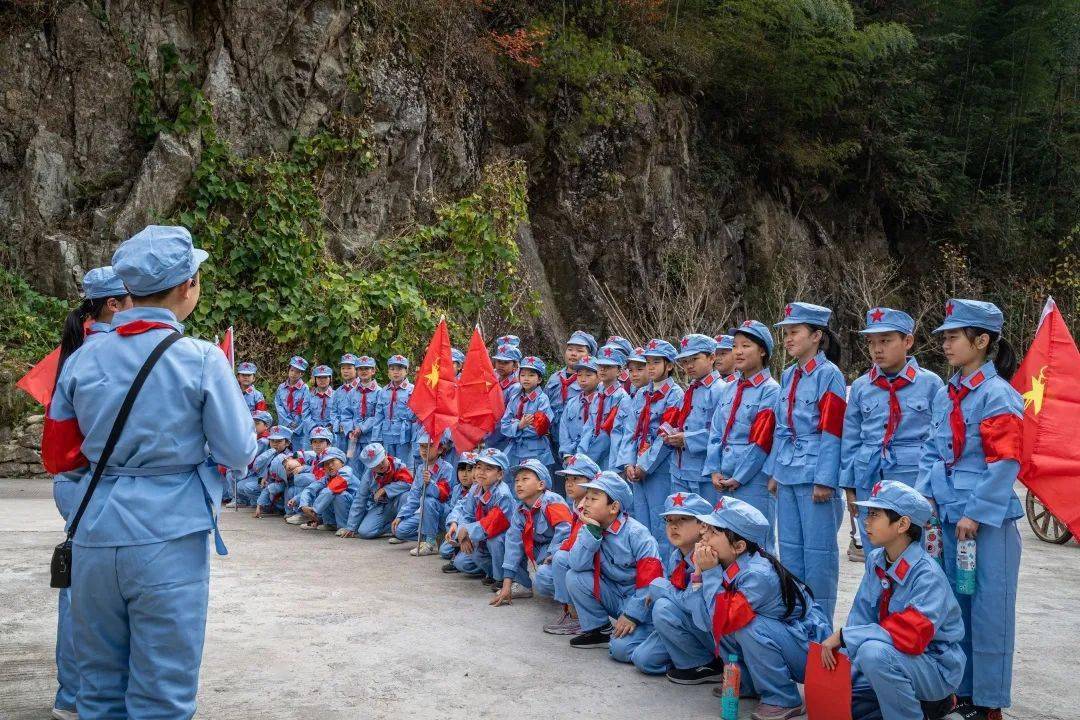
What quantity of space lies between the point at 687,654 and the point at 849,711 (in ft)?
3.62

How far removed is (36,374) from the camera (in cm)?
525

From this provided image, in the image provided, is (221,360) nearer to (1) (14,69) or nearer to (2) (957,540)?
(2) (957,540)

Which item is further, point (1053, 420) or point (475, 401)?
point (475, 401)

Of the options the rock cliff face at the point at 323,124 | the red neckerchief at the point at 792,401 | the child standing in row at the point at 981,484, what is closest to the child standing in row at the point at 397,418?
A: the rock cliff face at the point at 323,124

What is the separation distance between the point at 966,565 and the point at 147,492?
3.72 m

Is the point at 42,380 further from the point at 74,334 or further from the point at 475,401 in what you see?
the point at 475,401

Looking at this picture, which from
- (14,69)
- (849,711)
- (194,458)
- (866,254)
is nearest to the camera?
(194,458)

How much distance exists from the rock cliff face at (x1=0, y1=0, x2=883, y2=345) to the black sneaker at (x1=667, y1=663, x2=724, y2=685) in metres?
12.4

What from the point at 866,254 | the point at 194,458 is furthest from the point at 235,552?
the point at 866,254

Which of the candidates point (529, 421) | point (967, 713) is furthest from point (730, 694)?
point (529, 421)

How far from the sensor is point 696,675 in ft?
16.5

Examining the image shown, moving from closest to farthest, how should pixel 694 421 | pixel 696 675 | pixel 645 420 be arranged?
pixel 696 675 → pixel 694 421 → pixel 645 420

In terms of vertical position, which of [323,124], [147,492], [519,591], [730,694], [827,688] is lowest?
[519,591]

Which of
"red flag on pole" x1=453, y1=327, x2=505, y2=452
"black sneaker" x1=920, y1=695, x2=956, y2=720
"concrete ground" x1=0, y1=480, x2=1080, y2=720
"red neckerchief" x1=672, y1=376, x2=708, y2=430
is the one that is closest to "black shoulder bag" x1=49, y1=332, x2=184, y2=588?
"concrete ground" x1=0, y1=480, x2=1080, y2=720
